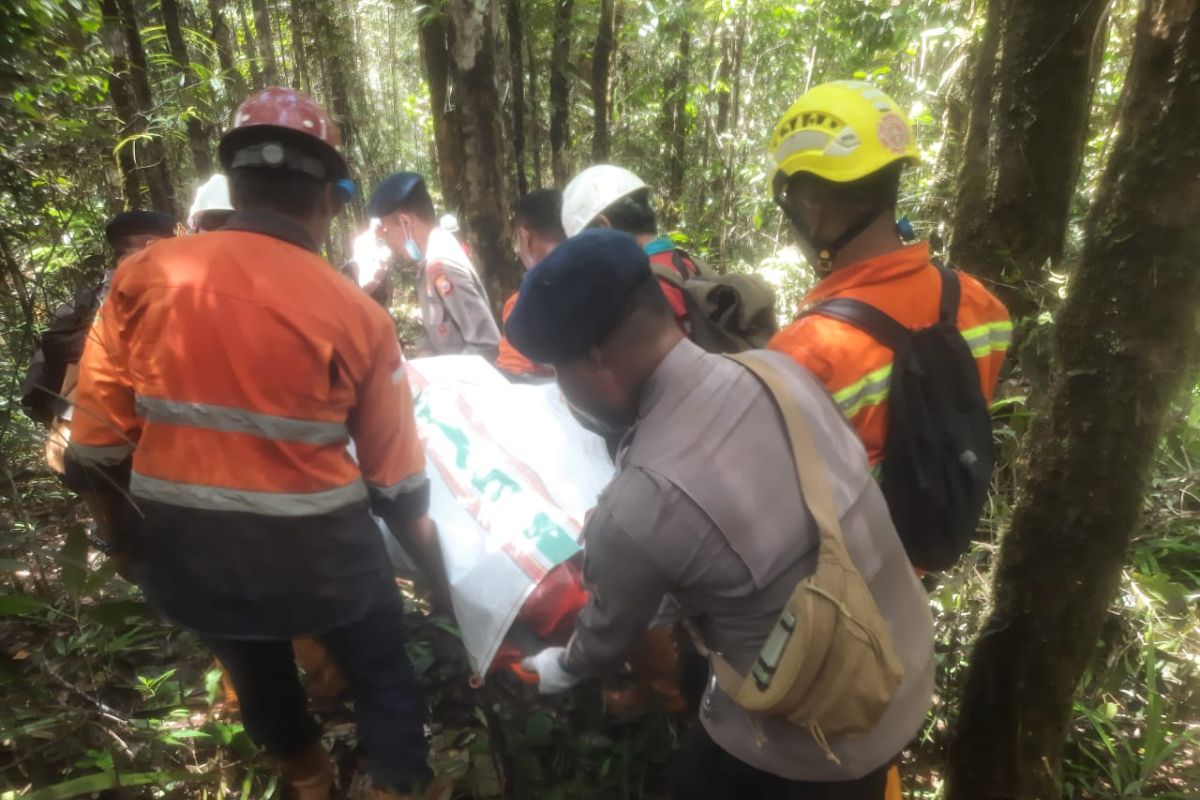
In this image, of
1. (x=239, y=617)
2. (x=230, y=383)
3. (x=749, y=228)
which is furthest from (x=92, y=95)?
(x=749, y=228)

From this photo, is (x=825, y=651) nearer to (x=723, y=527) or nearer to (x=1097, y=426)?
(x=723, y=527)

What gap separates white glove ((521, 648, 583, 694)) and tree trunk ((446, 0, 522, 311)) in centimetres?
302

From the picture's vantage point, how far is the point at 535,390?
262cm

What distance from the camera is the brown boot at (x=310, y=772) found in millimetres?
2098

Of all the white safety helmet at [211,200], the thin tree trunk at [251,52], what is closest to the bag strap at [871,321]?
the white safety helmet at [211,200]

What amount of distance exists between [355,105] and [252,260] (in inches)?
462

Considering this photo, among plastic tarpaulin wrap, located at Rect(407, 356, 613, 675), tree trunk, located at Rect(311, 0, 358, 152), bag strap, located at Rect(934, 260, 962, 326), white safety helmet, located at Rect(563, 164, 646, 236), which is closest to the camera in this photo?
bag strap, located at Rect(934, 260, 962, 326)

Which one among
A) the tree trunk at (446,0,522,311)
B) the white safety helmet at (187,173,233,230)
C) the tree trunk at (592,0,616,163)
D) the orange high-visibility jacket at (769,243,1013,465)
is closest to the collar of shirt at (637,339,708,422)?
the orange high-visibility jacket at (769,243,1013,465)

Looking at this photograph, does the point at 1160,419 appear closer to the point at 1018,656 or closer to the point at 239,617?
the point at 1018,656

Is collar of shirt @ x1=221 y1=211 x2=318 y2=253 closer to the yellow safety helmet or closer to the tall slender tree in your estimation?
the yellow safety helmet

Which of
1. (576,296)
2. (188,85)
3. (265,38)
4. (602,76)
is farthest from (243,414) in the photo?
(265,38)

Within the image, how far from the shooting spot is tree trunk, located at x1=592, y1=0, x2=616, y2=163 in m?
7.04

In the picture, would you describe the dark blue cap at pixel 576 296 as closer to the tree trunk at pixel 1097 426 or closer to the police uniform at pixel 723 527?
the police uniform at pixel 723 527

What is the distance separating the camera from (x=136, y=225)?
3.04 m
